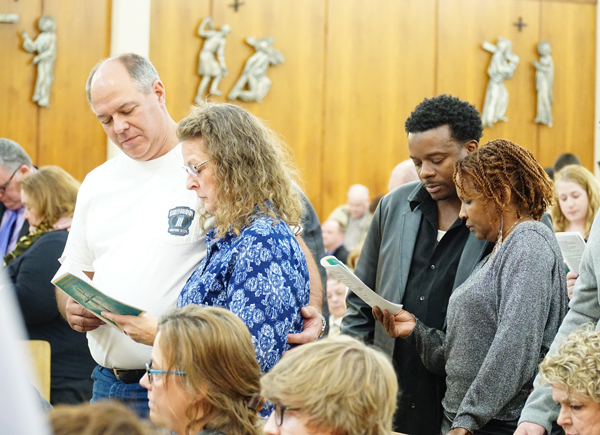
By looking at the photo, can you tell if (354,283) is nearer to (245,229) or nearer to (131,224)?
(245,229)

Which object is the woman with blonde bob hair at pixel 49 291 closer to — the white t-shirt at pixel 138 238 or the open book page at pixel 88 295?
the white t-shirt at pixel 138 238

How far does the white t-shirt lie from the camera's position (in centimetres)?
229

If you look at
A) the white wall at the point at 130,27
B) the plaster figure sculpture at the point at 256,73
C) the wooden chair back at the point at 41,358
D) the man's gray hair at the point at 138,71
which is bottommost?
the wooden chair back at the point at 41,358

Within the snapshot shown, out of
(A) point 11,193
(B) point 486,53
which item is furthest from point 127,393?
(B) point 486,53

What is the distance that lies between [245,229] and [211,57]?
7.80 metres

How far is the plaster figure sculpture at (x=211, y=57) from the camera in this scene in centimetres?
941

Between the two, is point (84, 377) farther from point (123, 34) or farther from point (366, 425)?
point (123, 34)

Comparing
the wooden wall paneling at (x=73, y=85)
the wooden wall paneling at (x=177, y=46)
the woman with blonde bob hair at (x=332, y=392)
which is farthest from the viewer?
the wooden wall paneling at (x=177, y=46)

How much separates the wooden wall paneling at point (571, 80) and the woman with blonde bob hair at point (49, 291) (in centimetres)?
874

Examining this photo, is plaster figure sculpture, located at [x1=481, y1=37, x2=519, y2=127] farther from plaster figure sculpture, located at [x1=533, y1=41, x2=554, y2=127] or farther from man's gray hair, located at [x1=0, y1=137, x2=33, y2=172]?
man's gray hair, located at [x1=0, y1=137, x2=33, y2=172]

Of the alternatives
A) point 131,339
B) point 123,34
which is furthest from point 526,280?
point 123,34

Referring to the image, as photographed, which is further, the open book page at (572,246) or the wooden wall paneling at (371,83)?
the wooden wall paneling at (371,83)

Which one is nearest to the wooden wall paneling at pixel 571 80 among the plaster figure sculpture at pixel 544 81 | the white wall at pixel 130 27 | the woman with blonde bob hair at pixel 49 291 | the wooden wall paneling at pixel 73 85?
the plaster figure sculpture at pixel 544 81

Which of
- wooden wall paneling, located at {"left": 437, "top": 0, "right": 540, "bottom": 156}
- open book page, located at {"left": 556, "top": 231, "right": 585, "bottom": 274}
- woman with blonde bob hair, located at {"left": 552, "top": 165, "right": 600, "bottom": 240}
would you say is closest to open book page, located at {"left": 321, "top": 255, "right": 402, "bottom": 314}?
open book page, located at {"left": 556, "top": 231, "right": 585, "bottom": 274}
